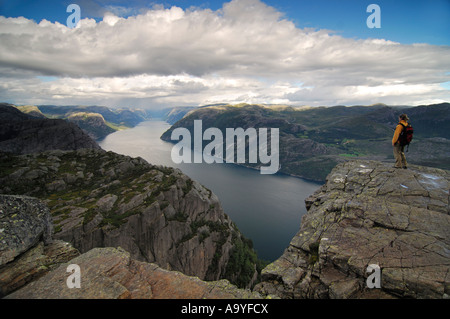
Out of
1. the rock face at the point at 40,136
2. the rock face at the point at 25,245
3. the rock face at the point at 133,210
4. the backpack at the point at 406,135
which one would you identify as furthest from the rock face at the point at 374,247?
the rock face at the point at 40,136

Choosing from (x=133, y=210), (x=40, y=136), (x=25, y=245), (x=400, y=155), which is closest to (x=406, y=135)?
(x=400, y=155)

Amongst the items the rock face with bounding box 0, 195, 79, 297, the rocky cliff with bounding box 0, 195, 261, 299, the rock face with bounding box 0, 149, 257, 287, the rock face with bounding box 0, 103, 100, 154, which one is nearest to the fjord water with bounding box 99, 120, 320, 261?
the rock face with bounding box 0, 149, 257, 287

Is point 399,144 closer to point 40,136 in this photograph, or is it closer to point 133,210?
point 133,210

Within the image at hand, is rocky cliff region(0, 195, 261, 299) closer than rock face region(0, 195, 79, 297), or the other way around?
rocky cliff region(0, 195, 261, 299)

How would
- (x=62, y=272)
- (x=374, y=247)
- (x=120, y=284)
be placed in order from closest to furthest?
(x=120, y=284) < (x=62, y=272) < (x=374, y=247)

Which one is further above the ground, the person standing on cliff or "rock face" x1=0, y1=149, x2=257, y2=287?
the person standing on cliff

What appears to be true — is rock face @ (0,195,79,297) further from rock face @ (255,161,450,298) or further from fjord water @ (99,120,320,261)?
fjord water @ (99,120,320,261)
